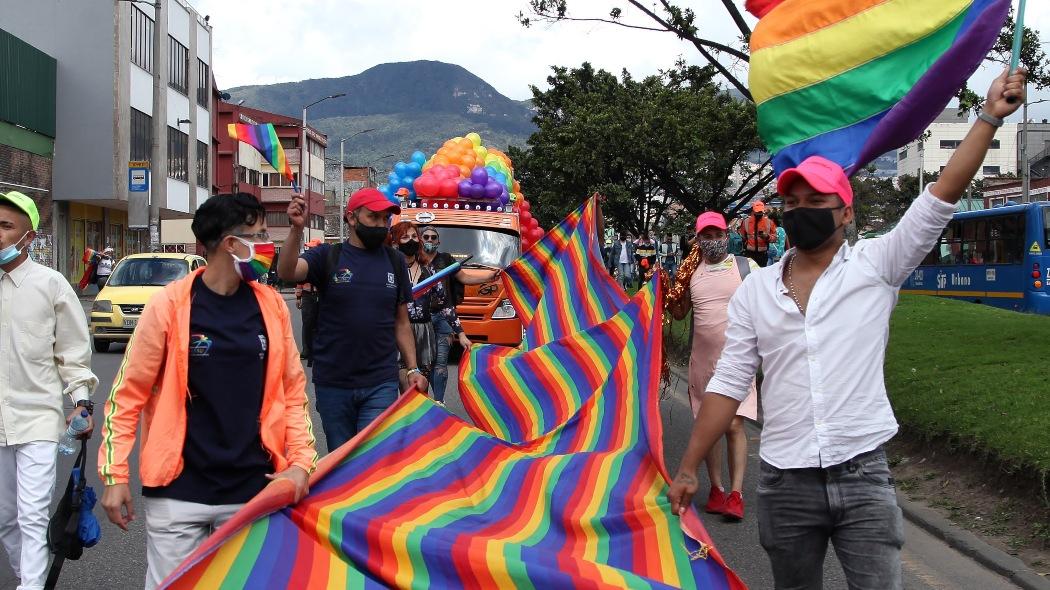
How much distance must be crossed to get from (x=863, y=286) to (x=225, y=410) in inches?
87.5

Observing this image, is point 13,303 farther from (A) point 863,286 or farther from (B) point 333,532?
(A) point 863,286

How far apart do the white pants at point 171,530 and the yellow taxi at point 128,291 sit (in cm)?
1448

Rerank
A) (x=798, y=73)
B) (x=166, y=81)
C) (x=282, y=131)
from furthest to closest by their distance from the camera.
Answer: (x=282, y=131) < (x=166, y=81) < (x=798, y=73)

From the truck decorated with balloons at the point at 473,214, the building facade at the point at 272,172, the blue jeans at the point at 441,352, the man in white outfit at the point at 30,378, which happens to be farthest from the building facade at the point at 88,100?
the man in white outfit at the point at 30,378

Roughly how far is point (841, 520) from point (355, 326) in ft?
10.1

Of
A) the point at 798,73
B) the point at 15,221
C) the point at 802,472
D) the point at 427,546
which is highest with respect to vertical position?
the point at 798,73

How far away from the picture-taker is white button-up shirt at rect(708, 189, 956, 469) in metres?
3.57

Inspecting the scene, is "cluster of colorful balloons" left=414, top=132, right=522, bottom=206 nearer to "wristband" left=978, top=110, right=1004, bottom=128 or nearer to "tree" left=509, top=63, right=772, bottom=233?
"tree" left=509, top=63, right=772, bottom=233

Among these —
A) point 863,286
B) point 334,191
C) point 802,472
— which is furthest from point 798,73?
point 334,191

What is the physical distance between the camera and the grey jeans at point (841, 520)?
356cm

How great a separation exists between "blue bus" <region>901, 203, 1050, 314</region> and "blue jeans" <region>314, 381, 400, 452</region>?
68.0ft

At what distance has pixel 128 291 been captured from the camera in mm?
19031

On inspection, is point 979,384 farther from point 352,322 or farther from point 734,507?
point 352,322

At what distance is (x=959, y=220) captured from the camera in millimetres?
28875
